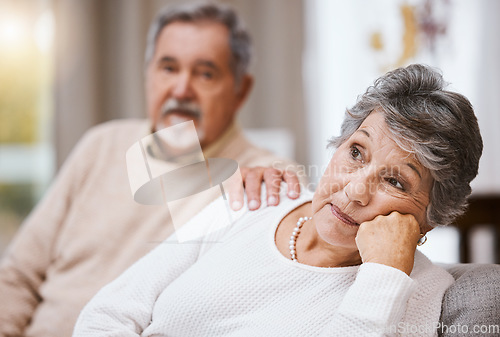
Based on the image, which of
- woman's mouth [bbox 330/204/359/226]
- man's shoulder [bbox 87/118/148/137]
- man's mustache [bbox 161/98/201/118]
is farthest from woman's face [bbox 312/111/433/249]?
man's shoulder [bbox 87/118/148/137]

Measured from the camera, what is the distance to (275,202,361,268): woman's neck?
769 millimetres

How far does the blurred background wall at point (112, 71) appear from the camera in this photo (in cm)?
214

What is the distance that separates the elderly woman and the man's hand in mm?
19

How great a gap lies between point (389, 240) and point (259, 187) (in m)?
0.30

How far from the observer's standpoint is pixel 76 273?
3.71ft

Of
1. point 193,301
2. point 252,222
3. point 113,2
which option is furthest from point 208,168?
point 113,2

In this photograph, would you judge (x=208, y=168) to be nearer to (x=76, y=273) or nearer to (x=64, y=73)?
(x=76, y=273)

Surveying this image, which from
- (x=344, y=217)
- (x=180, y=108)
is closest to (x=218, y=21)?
(x=180, y=108)

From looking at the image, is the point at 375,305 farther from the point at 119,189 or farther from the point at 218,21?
the point at 218,21

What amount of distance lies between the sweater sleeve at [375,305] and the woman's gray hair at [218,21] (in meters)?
0.87

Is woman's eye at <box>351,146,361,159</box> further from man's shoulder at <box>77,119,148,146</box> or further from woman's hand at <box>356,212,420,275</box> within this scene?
man's shoulder at <box>77,119,148,146</box>

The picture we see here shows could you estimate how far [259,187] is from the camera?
913 millimetres

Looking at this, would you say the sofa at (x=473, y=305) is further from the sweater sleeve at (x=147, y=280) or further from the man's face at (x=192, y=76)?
the man's face at (x=192, y=76)

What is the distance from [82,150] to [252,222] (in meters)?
0.70
